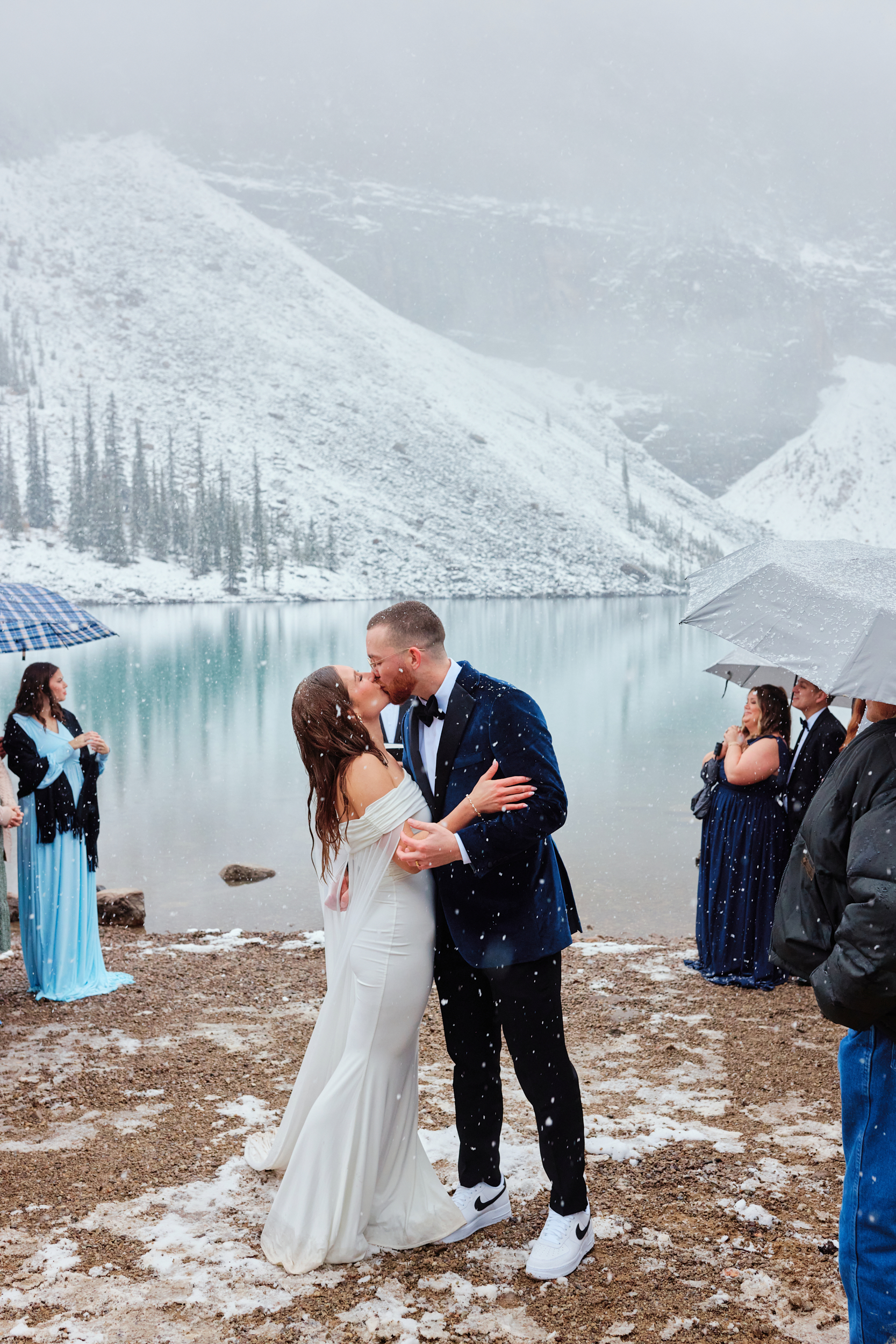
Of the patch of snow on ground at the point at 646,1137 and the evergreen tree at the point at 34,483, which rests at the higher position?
the evergreen tree at the point at 34,483

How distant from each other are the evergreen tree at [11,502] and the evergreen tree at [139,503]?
10536mm

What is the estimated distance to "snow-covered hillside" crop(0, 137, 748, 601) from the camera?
11081cm

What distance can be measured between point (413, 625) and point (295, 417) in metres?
131

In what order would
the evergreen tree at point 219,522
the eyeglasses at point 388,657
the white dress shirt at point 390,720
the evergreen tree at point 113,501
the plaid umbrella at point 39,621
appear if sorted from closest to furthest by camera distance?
the eyeglasses at point 388,657 → the plaid umbrella at point 39,621 → the white dress shirt at point 390,720 → the evergreen tree at point 113,501 → the evergreen tree at point 219,522

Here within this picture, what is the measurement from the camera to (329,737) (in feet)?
10.7

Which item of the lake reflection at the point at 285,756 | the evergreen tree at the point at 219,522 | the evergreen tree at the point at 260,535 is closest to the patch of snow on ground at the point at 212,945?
the lake reflection at the point at 285,756

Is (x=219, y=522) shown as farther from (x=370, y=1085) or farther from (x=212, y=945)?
(x=370, y=1085)

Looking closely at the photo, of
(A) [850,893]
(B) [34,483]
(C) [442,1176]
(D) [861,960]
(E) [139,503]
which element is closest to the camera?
(D) [861,960]

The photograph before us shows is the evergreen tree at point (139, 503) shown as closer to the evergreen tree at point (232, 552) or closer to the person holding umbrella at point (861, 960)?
the evergreen tree at point (232, 552)

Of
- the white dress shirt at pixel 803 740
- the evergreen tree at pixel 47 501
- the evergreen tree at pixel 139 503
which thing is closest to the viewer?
the white dress shirt at pixel 803 740

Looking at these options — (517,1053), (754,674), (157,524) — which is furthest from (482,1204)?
(157,524)

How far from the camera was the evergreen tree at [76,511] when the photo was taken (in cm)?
9962

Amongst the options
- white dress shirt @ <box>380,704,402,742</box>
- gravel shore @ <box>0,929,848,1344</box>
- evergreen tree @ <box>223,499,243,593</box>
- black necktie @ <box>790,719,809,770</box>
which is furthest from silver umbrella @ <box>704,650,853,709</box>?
evergreen tree @ <box>223,499,243,593</box>

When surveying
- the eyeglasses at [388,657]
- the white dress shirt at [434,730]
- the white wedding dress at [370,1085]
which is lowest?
the white wedding dress at [370,1085]
